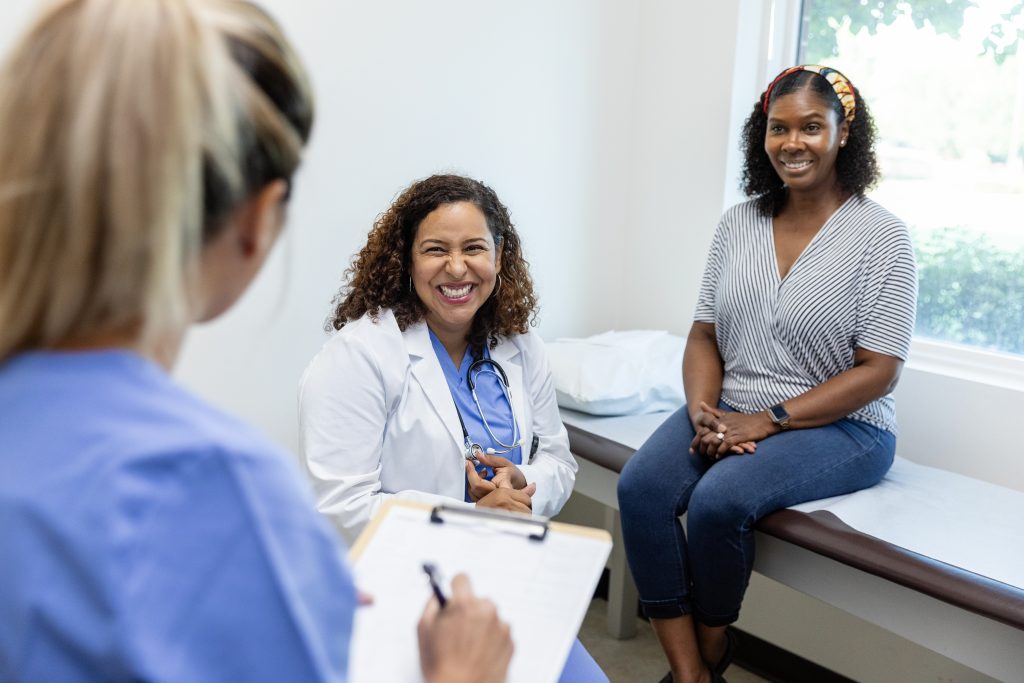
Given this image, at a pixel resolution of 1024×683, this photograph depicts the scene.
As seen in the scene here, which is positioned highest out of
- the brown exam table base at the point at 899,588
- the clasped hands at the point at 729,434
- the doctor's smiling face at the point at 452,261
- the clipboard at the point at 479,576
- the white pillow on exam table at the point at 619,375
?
the doctor's smiling face at the point at 452,261

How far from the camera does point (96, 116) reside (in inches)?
21.9

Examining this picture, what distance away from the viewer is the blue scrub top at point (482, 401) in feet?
5.75

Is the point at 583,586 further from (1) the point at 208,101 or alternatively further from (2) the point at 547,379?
(2) the point at 547,379

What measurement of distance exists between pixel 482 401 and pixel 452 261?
28cm

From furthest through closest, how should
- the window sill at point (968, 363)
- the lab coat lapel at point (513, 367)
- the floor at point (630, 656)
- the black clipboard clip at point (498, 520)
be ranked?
the floor at point (630, 656), the window sill at point (968, 363), the lab coat lapel at point (513, 367), the black clipboard clip at point (498, 520)

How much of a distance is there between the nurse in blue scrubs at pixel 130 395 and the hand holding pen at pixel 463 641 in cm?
25

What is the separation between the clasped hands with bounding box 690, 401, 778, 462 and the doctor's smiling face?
1.94 ft

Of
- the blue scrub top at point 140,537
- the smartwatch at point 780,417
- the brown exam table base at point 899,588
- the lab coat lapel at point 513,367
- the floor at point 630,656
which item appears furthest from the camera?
the floor at point 630,656

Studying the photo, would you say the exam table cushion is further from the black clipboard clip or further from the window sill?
the black clipboard clip

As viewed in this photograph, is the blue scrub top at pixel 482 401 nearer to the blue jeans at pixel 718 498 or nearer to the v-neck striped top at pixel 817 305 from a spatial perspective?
the blue jeans at pixel 718 498

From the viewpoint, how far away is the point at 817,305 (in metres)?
1.97

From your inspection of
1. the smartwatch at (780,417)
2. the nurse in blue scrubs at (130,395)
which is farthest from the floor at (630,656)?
the nurse in blue scrubs at (130,395)

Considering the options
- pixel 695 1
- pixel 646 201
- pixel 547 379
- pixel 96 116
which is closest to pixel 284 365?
pixel 547 379

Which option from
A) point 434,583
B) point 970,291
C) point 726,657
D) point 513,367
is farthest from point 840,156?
point 434,583
